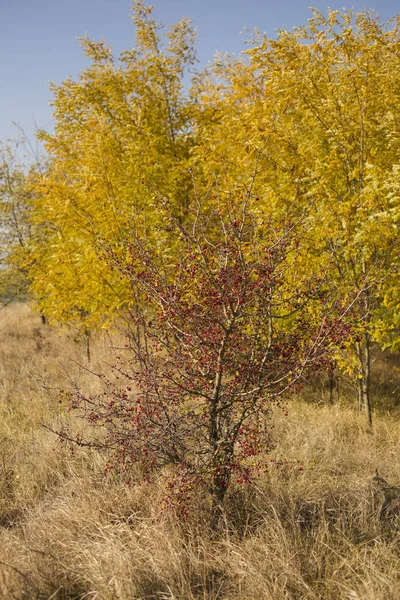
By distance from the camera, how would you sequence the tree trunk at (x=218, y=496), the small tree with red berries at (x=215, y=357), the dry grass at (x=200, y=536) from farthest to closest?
the tree trunk at (x=218, y=496), the small tree with red berries at (x=215, y=357), the dry grass at (x=200, y=536)

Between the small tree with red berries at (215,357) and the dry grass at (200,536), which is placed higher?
the small tree with red berries at (215,357)

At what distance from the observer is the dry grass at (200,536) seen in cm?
286

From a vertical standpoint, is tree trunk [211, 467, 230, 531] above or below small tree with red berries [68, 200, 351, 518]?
below

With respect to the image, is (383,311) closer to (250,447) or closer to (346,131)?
(346,131)

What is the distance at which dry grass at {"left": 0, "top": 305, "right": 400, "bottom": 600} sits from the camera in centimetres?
286

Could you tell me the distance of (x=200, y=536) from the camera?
3.38 meters

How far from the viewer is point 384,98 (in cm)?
581

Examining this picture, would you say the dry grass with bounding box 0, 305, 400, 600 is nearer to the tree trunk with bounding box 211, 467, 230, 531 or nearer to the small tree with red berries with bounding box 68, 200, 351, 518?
the tree trunk with bounding box 211, 467, 230, 531

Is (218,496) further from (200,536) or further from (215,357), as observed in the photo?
(215,357)

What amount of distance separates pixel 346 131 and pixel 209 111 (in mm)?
3612

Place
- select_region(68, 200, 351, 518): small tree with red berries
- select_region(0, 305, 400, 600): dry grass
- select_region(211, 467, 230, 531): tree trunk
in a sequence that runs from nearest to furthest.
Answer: select_region(0, 305, 400, 600): dry grass
select_region(68, 200, 351, 518): small tree with red berries
select_region(211, 467, 230, 531): tree trunk

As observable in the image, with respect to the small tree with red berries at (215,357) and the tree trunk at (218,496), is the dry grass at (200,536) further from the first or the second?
the small tree with red berries at (215,357)

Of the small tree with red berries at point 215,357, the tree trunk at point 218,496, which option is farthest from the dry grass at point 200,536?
the small tree with red berries at point 215,357

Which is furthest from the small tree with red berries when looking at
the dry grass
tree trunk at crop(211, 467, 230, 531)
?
the dry grass
